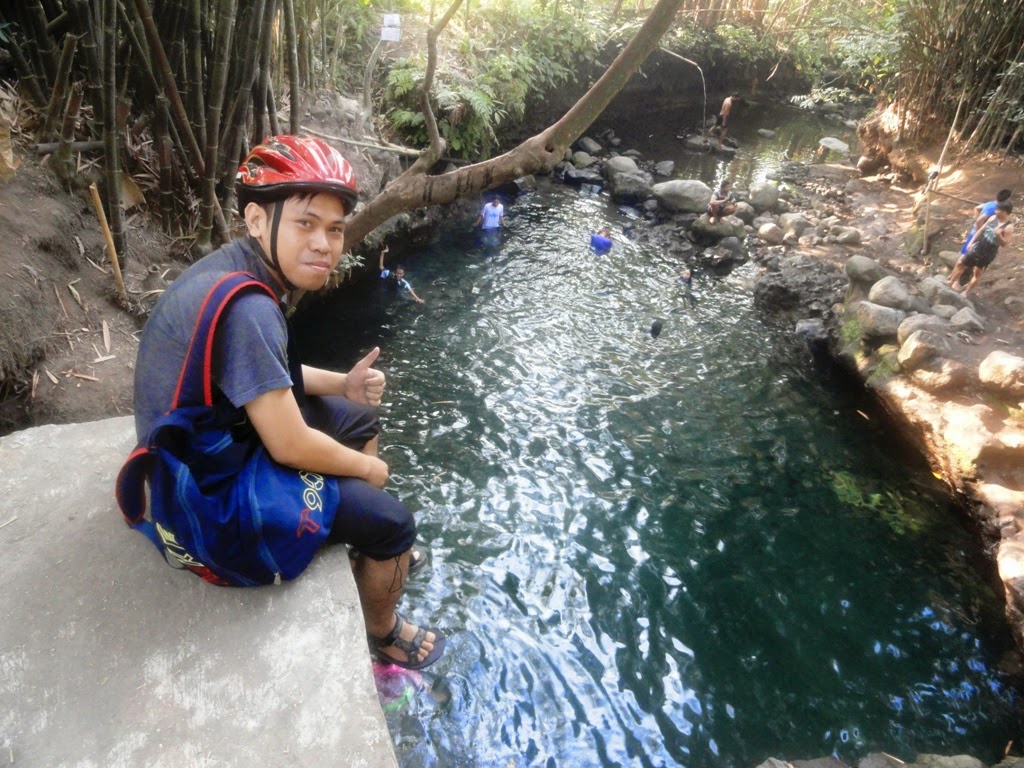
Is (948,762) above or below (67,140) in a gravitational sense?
below

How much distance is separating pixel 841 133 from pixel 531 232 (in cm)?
1639

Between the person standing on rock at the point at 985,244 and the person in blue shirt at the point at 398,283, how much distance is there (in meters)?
7.28

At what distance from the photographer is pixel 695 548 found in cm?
503

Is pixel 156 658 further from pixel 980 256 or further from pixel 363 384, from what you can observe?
pixel 980 256

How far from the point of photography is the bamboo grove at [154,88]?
4.05 m

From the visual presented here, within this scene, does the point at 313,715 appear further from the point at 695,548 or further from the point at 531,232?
the point at 531,232

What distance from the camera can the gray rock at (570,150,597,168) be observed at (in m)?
14.4

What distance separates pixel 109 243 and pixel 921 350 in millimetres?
7711

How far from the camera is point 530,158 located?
3934 millimetres

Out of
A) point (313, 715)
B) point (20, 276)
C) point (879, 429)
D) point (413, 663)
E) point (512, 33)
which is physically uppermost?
point (512, 33)

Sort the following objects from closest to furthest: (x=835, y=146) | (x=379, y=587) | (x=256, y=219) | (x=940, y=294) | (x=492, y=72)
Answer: (x=256, y=219)
(x=379, y=587)
(x=940, y=294)
(x=492, y=72)
(x=835, y=146)

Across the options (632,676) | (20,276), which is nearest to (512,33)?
(20,276)

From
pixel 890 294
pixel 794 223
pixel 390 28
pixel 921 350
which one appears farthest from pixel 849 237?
pixel 390 28

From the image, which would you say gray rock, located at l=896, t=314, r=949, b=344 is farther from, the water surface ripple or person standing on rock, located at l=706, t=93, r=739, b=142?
person standing on rock, located at l=706, t=93, r=739, b=142
